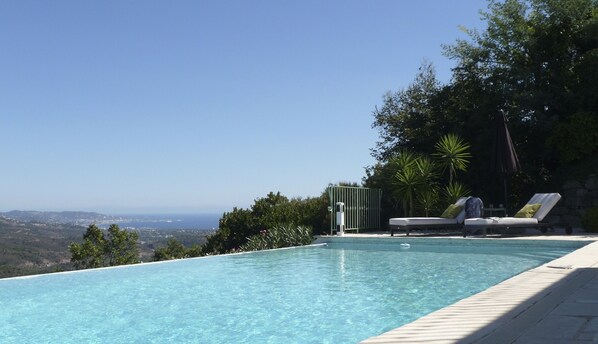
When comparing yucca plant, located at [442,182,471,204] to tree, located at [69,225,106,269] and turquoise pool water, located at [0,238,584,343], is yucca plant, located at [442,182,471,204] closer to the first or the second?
turquoise pool water, located at [0,238,584,343]

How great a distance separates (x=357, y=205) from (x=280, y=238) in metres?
2.88

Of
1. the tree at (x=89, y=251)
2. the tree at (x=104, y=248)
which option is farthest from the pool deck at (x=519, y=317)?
the tree at (x=89, y=251)

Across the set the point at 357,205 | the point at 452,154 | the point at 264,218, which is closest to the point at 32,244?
the point at 264,218

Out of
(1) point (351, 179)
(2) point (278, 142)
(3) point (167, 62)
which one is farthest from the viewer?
(2) point (278, 142)

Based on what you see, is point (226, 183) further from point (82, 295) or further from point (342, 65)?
point (82, 295)

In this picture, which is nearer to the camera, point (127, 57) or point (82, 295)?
point (82, 295)

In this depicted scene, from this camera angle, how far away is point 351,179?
55.2ft

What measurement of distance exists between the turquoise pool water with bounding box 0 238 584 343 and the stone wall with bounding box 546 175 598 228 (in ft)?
14.6

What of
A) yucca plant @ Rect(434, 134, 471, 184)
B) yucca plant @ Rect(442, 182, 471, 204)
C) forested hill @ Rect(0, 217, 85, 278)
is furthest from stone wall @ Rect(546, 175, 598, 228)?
forested hill @ Rect(0, 217, 85, 278)

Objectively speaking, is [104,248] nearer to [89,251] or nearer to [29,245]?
[89,251]

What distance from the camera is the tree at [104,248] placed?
20.1 meters

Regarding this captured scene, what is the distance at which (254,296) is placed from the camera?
6965 millimetres

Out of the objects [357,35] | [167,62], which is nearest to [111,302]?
[357,35]

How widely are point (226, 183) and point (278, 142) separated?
26.0ft
